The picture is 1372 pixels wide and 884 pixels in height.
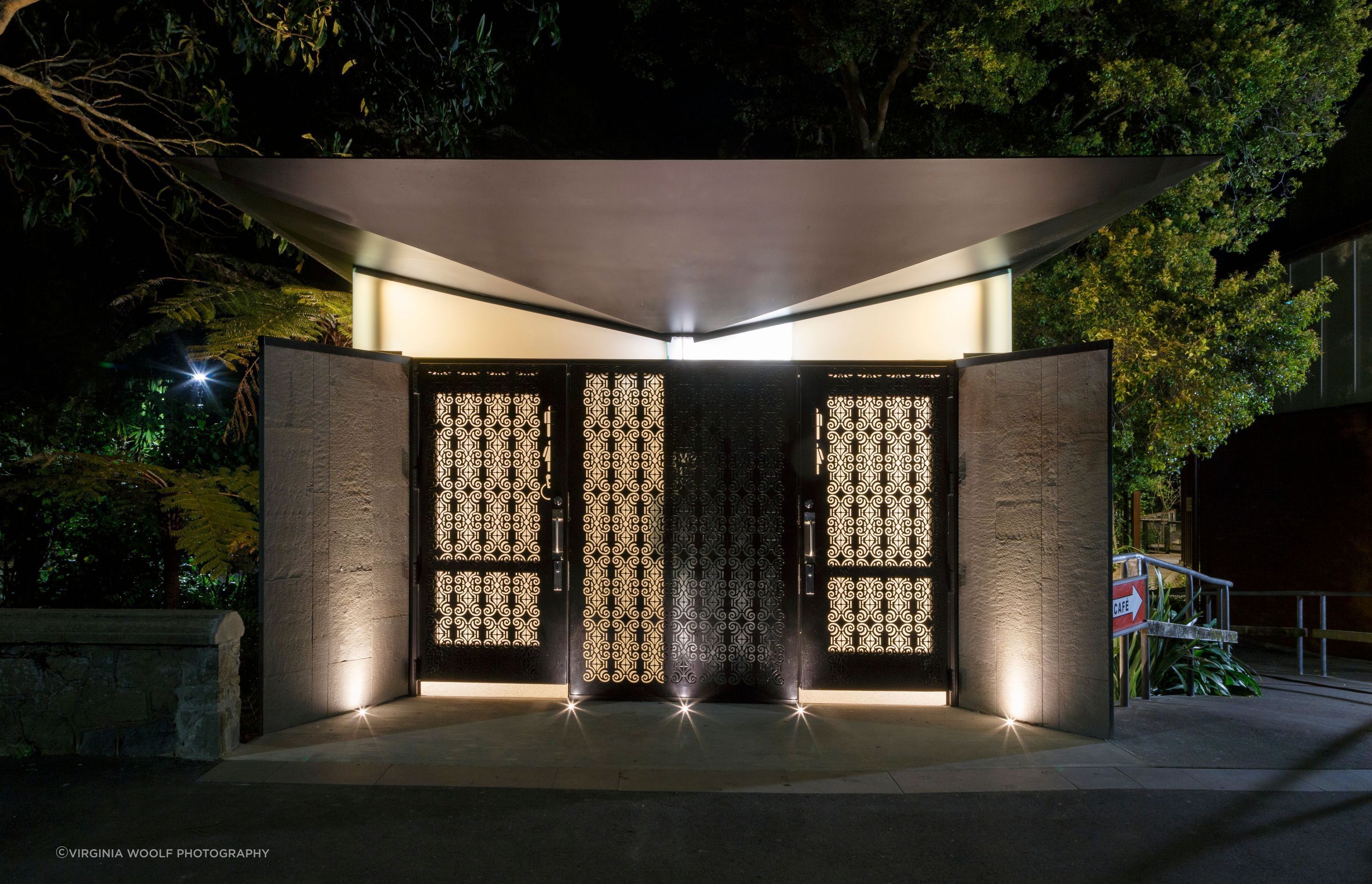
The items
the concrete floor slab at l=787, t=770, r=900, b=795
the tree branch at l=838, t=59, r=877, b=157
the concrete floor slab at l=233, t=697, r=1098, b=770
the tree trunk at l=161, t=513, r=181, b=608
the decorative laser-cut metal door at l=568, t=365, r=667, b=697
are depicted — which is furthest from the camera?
the tree branch at l=838, t=59, r=877, b=157

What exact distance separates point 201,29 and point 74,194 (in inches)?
115

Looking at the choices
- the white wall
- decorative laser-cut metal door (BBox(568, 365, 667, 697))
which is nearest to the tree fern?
the white wall

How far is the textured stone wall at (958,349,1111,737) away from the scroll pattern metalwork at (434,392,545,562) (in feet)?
12.2

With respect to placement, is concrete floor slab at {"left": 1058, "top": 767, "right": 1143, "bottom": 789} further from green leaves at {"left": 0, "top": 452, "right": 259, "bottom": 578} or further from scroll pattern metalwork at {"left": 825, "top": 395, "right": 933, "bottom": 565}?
green leaves at {"left": 0, "top": 452, "right": 259, "bottom": 578}

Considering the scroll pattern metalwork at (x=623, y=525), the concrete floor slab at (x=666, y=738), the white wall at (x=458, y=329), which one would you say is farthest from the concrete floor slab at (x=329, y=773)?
the white wall at (x=458, y=329)

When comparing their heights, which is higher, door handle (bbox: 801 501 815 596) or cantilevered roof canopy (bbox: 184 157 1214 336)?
cantilevered roof canopy (bbox: 184 157 1214 336)

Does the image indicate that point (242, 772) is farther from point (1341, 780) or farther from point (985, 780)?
point (1341, 780)

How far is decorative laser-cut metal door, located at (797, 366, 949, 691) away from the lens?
21.9 feet

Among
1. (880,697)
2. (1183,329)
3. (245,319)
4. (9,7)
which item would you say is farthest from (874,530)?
(9,7)

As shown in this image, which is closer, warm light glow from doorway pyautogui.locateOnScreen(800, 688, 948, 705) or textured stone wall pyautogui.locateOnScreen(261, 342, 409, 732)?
textured stone wall pyautogui.locateOnScreen(261, 342, 409, 732)

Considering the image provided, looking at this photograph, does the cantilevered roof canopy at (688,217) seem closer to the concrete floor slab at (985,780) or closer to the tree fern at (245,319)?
the tree fern at (245,319)

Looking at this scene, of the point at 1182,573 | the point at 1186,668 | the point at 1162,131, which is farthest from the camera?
the point at 1162,131

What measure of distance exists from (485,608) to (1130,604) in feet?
18.1

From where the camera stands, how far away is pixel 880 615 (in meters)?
6.70
